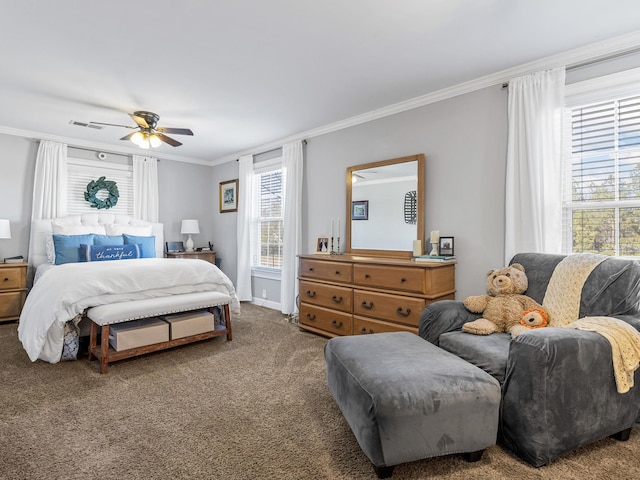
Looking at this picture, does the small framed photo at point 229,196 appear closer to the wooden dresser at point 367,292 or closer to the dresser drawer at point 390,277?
the wooden dresser at point 367,292

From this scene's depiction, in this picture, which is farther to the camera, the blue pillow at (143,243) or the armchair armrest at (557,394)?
the blue pillow at (143,243)

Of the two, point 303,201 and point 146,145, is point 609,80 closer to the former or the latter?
point 303,201

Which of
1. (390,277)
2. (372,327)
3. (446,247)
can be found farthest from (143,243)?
(446,247)

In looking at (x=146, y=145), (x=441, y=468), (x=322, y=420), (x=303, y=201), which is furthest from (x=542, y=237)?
(x=146, y=145)

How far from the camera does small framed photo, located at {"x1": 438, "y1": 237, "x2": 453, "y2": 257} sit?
3188 mm

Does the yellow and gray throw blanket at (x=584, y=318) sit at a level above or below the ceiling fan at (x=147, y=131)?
below

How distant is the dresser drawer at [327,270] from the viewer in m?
3.44

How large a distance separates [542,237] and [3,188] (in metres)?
6.13

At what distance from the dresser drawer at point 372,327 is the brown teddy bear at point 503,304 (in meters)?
0.67

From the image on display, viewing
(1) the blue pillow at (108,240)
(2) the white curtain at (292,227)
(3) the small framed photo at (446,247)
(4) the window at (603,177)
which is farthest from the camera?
(2) the white curtain at (292,227)

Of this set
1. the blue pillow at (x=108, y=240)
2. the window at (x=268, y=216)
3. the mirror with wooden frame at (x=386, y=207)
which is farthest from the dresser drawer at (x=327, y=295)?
the blue pillow at (x=108, y=240)

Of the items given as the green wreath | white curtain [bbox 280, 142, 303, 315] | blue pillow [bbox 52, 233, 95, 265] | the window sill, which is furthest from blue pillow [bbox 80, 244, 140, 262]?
white curtain [bbox 280, 142, 303, 315]

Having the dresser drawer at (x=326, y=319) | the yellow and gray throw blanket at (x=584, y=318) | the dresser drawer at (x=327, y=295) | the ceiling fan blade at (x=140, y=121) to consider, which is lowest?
the dresser drawer at (x=326, y=319)

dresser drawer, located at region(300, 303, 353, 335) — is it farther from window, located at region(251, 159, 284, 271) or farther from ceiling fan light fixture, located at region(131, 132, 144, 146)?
ceiling fan light fixture, located at region(131, 132, 144, 146)
